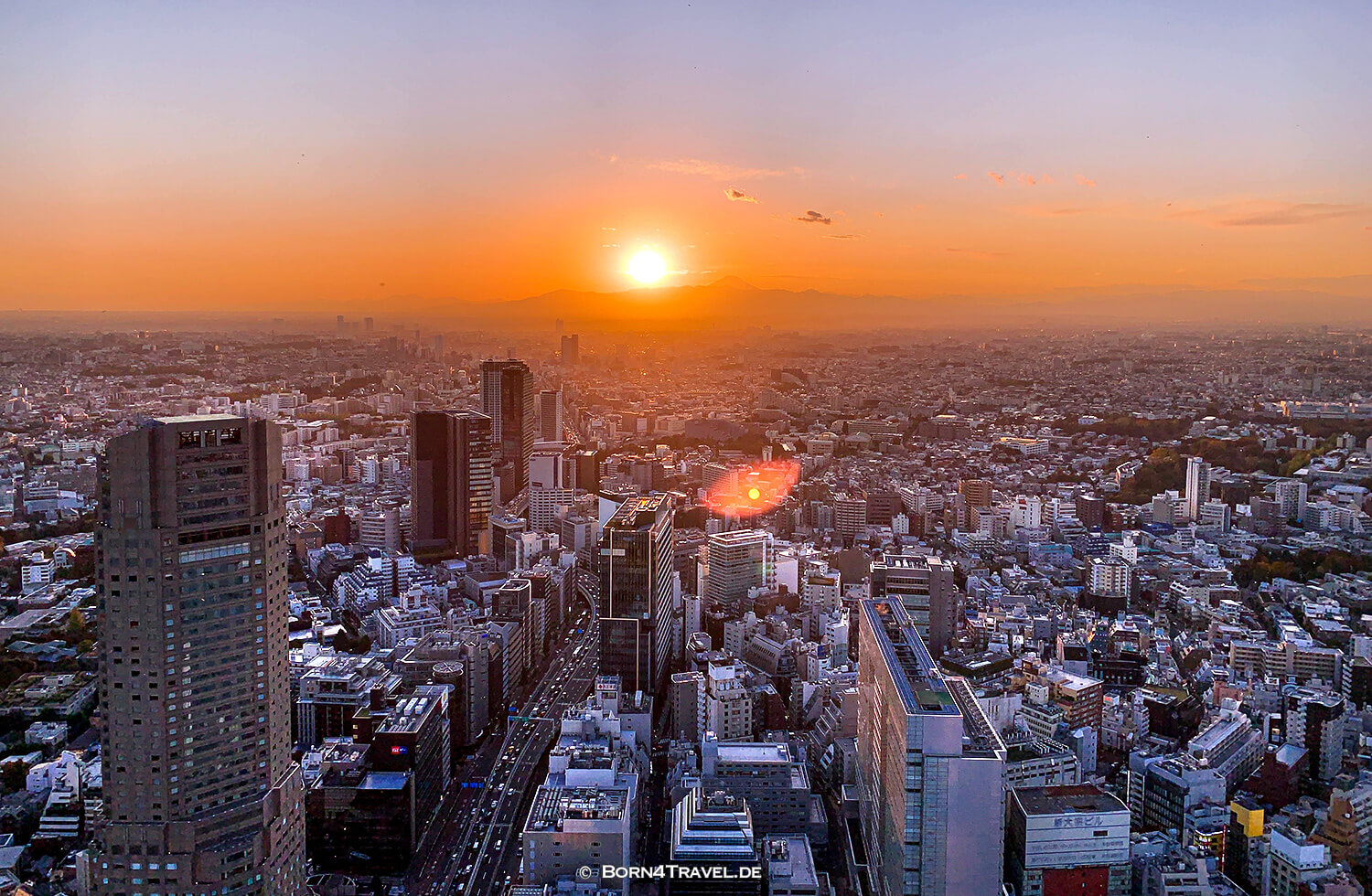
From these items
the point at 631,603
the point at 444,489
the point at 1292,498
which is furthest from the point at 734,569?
the point at 1292,498

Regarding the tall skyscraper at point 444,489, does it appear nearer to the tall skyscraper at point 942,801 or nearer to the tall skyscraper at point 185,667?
the tall skyscraper at point 185,667

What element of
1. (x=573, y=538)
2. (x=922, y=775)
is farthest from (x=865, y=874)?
(x=573, y=538)

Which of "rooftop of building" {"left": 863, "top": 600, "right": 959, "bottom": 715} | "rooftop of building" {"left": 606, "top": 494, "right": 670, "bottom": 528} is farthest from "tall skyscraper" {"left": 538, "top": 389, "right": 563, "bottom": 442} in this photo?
"rooftop of building" {"left": 863, "top": 600, "right": 959, "bottom": 715}

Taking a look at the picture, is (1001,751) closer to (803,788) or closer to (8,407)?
(803,788)

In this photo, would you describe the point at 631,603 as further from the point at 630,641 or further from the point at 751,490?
the point at 751,490

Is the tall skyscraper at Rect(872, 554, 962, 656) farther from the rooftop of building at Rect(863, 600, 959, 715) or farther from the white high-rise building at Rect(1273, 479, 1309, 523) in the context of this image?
the white high-rise building at Rect(1273, 479, 1309, 523)

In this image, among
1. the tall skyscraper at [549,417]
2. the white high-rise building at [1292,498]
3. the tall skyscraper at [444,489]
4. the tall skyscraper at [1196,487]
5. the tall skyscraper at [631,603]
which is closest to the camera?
the tall skyscraper at [631,603]

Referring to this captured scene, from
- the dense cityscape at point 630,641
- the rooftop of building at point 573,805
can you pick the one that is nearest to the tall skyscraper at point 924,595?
the dense cityscape at point 630,641
